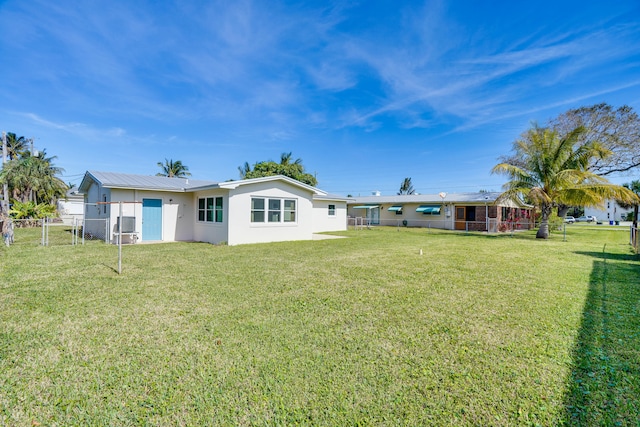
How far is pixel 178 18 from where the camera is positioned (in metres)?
10.8

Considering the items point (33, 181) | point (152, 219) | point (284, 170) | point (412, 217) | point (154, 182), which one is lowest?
point (152, 219)

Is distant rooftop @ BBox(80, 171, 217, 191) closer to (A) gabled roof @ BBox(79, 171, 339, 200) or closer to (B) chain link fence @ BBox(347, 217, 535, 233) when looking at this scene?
(A) gabled roof @ BBox(79, 171, 339, 200)

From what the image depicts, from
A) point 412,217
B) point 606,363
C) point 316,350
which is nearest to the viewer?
point 606,363

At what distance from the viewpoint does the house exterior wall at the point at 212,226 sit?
12.4 m

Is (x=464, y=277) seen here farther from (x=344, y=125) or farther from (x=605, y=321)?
(x=344, y=125)

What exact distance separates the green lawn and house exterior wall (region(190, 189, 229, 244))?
231 inches

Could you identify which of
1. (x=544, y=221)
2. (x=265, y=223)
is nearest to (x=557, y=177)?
(x=544, y=221)

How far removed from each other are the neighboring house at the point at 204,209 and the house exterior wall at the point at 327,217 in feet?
20.5

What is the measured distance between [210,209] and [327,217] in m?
10.4

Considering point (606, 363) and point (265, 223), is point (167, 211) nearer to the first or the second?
point (265, 223)

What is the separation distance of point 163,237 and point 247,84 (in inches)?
370

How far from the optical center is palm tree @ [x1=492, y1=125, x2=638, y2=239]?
15.1m

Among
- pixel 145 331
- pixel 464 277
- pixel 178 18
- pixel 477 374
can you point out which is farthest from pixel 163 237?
pixel 477 374

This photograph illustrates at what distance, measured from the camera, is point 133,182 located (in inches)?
526
